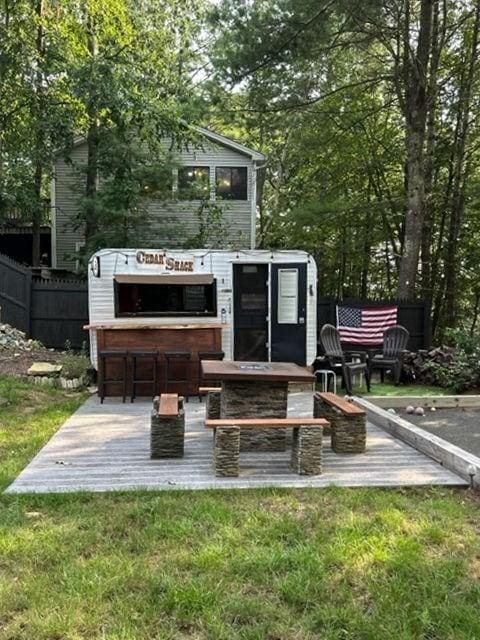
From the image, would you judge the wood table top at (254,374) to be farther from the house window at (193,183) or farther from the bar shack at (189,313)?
the house window at (193,183)

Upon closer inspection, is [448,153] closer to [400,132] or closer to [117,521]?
[400,132]

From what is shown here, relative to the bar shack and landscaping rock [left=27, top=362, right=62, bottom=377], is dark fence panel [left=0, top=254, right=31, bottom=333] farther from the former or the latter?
the bar shack

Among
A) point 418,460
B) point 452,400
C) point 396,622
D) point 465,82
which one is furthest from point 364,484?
point 465,82

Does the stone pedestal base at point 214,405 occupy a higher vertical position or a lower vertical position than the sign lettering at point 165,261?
lower

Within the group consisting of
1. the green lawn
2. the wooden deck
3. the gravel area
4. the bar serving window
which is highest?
the bar serving window

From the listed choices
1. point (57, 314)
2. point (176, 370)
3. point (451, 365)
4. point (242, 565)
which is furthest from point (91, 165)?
point (242, 565)

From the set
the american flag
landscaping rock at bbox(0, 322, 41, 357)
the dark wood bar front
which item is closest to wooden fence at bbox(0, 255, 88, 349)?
landscaping rock at bbox(0, 322, 41, 357)

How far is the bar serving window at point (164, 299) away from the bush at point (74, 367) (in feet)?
3.36

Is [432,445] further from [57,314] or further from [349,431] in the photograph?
[57,314]

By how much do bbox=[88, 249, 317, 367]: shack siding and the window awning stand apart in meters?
0.07

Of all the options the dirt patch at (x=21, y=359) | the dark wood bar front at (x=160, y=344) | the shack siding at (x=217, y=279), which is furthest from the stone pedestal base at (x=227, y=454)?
the dirt patch at (x=21, y=359)

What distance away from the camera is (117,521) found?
3.16m

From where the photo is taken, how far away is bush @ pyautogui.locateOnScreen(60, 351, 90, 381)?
8133mm

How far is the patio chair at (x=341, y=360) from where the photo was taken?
7934mm
